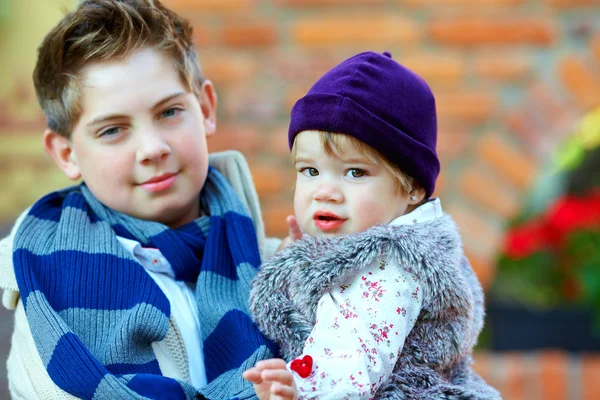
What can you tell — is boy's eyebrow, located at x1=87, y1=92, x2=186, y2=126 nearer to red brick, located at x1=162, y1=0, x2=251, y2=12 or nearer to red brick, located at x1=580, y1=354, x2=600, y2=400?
red brick, located at x1=162, y1=0, x2=251, y2=12

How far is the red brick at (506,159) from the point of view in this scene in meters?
3.77

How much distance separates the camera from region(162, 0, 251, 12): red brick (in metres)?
3.77

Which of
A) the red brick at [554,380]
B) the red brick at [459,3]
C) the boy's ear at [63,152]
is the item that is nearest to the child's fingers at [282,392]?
the boy's ear at [63,152]

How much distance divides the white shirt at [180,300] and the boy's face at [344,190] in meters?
0.38

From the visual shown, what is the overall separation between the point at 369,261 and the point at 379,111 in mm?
321

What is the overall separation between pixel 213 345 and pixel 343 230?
391 millimetres

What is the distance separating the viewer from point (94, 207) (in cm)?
208

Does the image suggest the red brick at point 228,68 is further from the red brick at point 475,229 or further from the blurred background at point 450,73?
the red brick at point 475,229

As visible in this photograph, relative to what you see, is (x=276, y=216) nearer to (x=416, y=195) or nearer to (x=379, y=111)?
(x=416, y=195)

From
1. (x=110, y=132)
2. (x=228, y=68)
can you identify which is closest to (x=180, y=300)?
(x=110, y=132)

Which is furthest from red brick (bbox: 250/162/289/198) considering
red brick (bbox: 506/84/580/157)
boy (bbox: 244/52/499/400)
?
boy (bbox: 244/52/499/400)

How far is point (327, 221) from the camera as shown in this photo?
1.83 metres

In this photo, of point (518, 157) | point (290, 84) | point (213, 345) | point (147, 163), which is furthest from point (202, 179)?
point (518, 157)

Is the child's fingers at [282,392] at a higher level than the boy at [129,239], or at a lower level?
lower
